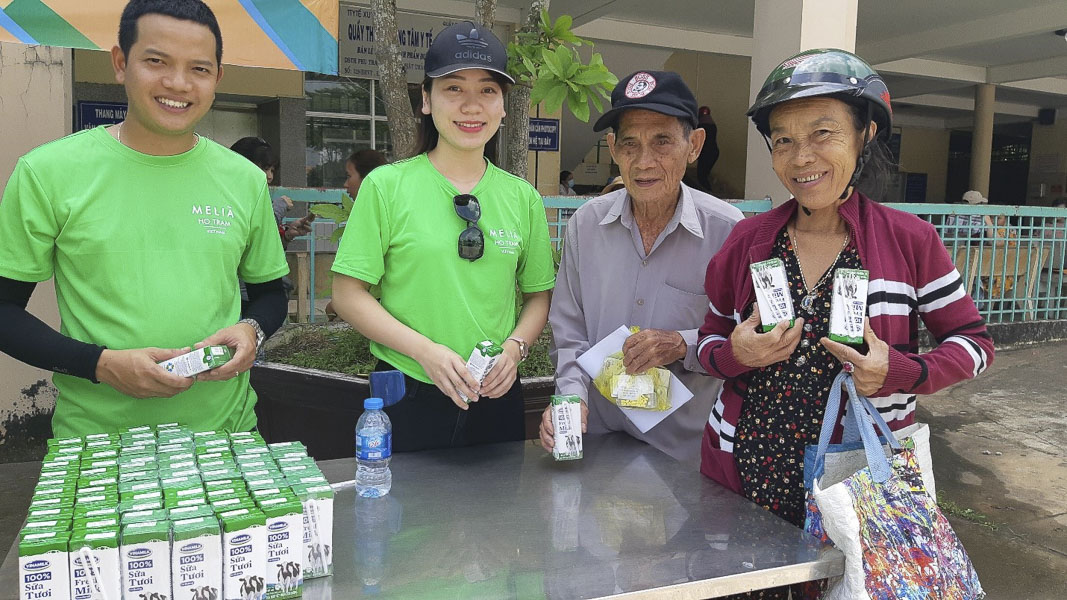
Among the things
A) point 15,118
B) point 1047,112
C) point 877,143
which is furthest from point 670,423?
point 1047,112

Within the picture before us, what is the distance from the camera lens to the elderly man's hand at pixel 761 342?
1.92m

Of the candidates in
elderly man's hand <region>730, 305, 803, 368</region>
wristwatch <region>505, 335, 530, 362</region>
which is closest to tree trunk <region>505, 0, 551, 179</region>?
wristwatch <region>505, 335, 530, 362</region>

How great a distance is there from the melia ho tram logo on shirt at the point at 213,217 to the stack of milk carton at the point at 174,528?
26.1 inches

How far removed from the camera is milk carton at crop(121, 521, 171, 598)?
1341 mm

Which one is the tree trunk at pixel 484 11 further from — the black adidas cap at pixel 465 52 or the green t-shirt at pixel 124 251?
the green t-shirt at pixel 124 251

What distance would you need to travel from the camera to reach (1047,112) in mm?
22031

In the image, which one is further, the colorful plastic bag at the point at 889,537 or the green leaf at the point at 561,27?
the green leaf at the point at 561,27

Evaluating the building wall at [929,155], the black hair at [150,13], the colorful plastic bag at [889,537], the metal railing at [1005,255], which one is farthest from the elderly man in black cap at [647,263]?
the building wall at [929,155]

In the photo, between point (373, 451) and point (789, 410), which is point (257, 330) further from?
point (789, 410)

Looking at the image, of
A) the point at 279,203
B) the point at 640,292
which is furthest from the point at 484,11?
the point at 640,292

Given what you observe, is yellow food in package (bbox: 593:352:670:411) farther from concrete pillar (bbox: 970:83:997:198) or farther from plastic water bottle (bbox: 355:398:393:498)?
concrete pillar (bbox: 970:83:997:198)

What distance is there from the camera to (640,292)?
8.57 ft

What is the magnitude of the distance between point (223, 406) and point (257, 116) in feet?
41.9

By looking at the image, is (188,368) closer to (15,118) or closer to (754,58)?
(15,118)
